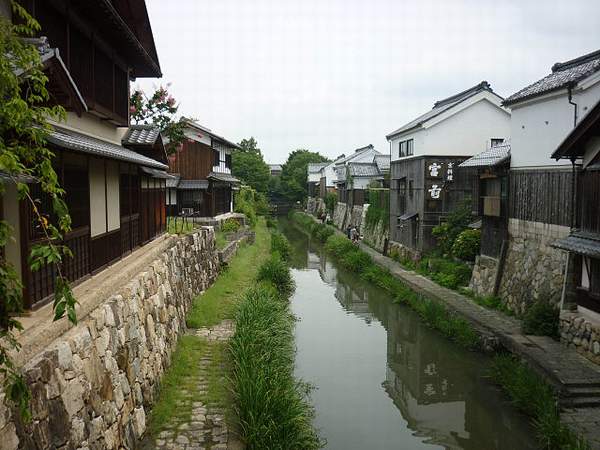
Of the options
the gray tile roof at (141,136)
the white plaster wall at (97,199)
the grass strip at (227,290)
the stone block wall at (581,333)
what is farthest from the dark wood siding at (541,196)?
the white plaster wall at (97,199)

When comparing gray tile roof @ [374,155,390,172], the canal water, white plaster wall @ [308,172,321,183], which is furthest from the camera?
white plaster wall @ [308,172,321,183]

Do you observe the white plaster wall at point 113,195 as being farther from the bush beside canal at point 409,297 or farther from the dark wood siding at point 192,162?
the dark wood siding at point 192,162

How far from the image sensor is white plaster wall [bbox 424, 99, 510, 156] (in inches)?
1064

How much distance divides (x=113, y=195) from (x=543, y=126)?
12.9 meters

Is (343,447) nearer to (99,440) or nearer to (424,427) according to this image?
(424,427)

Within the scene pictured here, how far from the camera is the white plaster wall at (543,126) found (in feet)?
47.3

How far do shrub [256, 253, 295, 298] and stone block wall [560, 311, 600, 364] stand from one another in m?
11.8

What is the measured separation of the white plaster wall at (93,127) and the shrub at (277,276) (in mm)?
10053

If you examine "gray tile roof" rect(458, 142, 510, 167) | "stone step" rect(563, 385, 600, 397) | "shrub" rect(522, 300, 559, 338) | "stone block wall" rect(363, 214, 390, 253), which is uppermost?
"gray tile roof" rect(458, 142, 510, 167)

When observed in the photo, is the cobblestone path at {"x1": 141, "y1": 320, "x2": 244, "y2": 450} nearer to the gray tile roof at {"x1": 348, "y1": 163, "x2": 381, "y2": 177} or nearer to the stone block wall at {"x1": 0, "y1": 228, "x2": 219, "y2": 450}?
the stone block wall at {"x1": 0, "y1": 228, "x2": 219, "y2": 450}

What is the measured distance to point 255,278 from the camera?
2286cm

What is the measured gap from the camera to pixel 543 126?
1630cm

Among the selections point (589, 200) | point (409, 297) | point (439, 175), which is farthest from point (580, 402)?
point (439, 175)

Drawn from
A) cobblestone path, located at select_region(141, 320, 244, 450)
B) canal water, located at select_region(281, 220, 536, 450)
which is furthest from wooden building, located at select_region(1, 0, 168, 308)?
canal water, located at select_region(281, 220, 536, 450)
